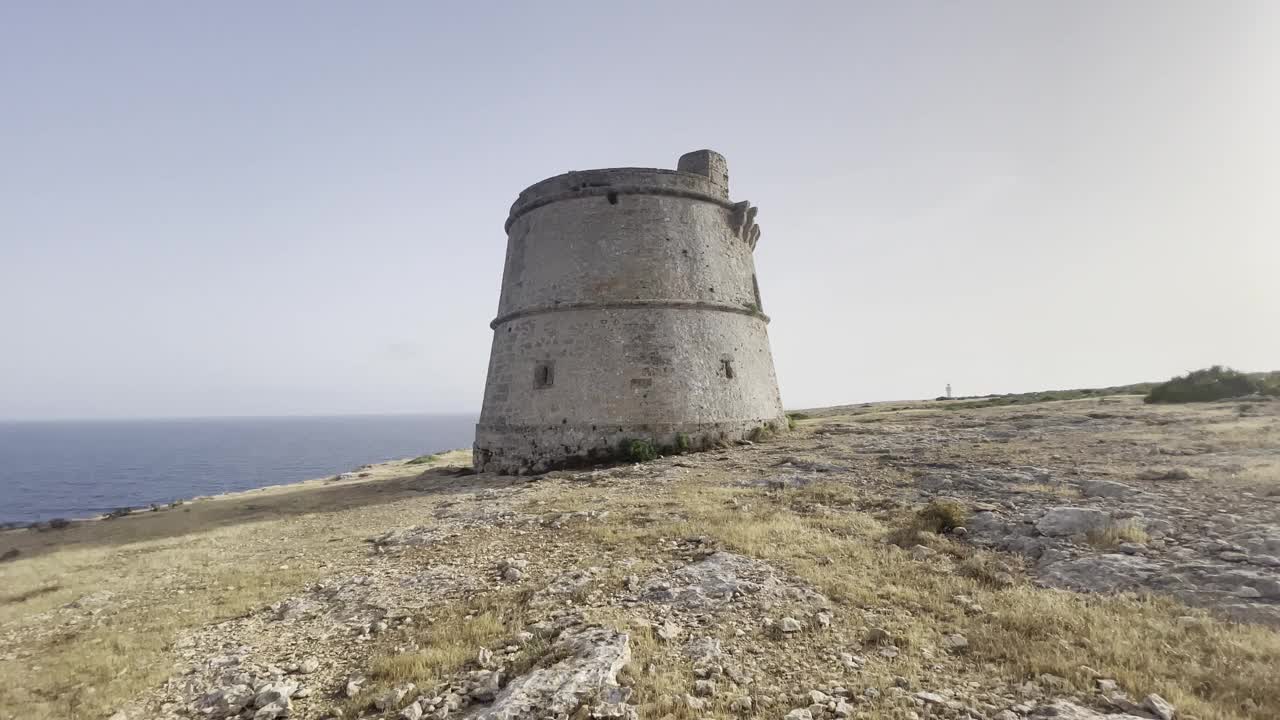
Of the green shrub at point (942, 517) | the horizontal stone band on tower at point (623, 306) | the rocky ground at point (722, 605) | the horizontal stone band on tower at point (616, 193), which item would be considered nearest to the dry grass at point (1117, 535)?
the rocky ground at point (722, 605)

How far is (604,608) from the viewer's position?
17.6 feet

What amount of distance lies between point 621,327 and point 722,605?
10507 millimetres

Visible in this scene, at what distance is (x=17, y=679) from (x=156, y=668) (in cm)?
126

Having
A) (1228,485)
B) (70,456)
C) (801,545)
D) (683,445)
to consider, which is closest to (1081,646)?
(801,545)

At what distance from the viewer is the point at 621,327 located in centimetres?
1527

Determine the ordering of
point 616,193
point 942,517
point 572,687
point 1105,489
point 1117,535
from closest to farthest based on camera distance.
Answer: point 572,687
point 1117,535
point 942,517
point 1105,489
point 616,193

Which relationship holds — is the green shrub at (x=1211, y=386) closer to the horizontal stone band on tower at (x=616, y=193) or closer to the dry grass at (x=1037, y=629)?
the horizontal stone band on tower at (x=616, y=193)

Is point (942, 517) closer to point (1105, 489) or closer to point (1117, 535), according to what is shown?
point (1117, 535)

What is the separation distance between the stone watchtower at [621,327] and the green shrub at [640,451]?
196 mm

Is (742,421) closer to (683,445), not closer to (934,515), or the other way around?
(683,445)

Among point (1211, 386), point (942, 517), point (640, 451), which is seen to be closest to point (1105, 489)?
point (942, 517)

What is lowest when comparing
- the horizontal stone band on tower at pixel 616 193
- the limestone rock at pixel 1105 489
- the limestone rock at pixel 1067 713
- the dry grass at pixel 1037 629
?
the limestone rock at pixel 1067 713

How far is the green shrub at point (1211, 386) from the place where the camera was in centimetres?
1922

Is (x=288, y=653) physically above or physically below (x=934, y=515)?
below
